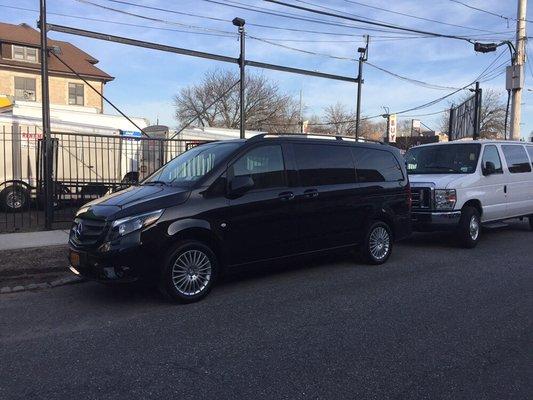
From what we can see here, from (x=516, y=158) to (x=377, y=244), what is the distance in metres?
5.13

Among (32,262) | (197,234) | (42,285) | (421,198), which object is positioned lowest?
(42,285)

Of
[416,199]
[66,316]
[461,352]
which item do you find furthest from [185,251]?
[416,199]

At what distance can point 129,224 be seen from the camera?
5746 millimetres

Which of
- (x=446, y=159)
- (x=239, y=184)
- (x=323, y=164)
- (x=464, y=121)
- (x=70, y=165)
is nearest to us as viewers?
(x=239, y=184)

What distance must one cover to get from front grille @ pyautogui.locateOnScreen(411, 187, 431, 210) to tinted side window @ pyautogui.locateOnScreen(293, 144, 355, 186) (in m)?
2.42

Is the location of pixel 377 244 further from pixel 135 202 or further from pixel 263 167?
pixel 135 202

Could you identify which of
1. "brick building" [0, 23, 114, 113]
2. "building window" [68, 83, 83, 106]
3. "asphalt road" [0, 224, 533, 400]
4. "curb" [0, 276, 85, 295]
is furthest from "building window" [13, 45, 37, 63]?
"asphalt road" [0, 224, 533, 400]

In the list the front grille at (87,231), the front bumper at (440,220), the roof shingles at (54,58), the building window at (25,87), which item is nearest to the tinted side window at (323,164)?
the front bumper at (440,220)

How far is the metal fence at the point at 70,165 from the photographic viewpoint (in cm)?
1281

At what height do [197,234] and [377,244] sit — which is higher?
[197,234]

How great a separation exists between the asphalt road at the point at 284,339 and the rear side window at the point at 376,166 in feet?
5.20

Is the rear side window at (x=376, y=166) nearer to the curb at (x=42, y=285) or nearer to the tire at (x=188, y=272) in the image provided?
the tire at (x=188, y=272)

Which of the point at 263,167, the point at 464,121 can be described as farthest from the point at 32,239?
the point at 464,121

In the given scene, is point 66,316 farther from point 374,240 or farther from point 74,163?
point 74,163
